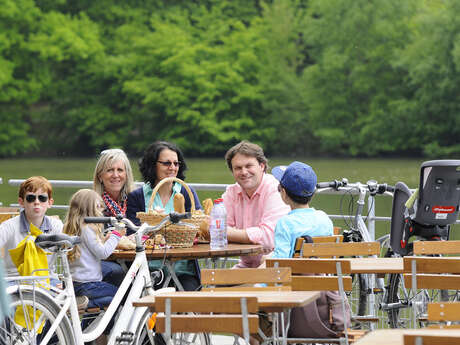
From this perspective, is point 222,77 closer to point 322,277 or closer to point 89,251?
point 89,251

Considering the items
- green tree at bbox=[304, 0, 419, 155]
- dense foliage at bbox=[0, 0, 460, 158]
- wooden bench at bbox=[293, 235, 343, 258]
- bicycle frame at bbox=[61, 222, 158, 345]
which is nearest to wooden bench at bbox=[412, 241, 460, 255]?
wooden bench at bbox=[293, 235, 343, 258]

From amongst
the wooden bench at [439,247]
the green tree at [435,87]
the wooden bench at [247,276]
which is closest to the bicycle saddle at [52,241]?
the wooden bench at [247,276]

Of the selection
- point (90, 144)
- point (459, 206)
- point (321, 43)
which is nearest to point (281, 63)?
point (321, 43)

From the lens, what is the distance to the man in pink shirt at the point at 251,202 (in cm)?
522

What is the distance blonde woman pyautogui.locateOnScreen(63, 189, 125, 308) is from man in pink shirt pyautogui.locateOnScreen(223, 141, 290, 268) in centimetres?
86

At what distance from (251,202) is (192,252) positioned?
2.82 ft

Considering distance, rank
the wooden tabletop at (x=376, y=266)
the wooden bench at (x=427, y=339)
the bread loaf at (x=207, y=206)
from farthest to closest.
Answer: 1. the bread loaf at (x=207, y=206)
2. the wooden tabletop at (x=376, y=266)
3. the wooden bench at (x=427, y=339)

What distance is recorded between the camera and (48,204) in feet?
15.3

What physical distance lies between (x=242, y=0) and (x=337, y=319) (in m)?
57.5

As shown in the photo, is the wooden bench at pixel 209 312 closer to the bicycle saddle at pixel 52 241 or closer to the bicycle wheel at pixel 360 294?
the bicycle saddle at pixel 52 241

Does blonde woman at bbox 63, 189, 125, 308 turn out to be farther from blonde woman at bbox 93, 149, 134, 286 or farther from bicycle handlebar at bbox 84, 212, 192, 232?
blonde woman at bbox 93, 149, 134, 286

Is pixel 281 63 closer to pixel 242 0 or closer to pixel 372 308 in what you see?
pixel 242 0

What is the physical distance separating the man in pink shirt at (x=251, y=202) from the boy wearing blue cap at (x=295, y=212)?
2.70 ft

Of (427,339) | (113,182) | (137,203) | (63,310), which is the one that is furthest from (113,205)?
(427,339)
